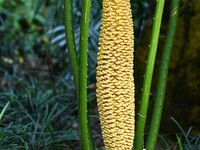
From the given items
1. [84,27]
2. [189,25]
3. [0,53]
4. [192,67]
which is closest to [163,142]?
[192,67]

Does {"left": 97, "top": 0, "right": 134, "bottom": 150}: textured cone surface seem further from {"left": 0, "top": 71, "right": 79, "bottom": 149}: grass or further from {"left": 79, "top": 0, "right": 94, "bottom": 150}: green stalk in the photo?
{"left": 0, "top": 71, "right": 79, "bottom": 149}: grass

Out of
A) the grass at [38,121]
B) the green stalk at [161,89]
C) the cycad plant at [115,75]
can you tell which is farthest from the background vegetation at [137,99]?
the cycad plant at [115,75]

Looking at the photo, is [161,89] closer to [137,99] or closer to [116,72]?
[116,72]

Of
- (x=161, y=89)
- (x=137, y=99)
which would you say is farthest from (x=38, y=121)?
(x=161, y=89)

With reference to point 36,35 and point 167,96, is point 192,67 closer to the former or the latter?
point 167,96

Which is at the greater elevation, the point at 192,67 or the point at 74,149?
the point at 192,67

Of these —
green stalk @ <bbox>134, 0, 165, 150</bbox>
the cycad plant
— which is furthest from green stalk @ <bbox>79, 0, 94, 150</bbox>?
green stalk @ <bbox>134, 0, 165, 150</bbox>

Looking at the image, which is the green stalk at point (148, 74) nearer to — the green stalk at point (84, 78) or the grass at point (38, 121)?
the green stalk at point (84, 78)
